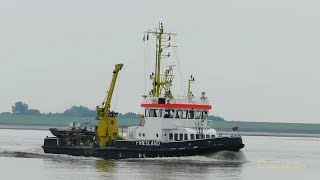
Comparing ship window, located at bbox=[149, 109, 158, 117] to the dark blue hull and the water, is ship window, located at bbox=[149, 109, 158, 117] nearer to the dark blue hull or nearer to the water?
the dark blue hull

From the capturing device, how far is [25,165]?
259 feet

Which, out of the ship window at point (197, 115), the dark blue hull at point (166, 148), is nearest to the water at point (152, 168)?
the dark blue hull at point (166, 148)

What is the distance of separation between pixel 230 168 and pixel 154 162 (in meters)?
6.21

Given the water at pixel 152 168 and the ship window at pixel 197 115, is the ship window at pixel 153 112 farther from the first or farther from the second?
the water at pixel 152 168

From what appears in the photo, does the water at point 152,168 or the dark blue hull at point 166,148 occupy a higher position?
the dark blue hull at point 166,148

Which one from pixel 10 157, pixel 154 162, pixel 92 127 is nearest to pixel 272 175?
pixel 154 162

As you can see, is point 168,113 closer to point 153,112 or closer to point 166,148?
point 153,112

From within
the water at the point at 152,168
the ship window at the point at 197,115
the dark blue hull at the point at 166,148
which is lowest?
the water at the point at 152,168

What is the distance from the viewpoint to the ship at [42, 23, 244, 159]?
78750 millimetres

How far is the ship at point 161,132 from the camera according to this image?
7875 centimetres

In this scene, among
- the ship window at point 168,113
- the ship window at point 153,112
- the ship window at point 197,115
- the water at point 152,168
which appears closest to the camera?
the water at point 152,168

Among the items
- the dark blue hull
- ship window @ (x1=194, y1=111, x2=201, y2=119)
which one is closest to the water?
the dark blue hull

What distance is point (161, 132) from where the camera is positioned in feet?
263

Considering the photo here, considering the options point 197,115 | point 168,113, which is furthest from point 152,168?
point 197,115
